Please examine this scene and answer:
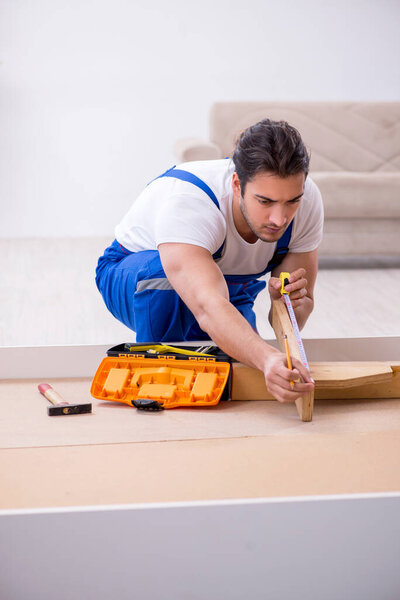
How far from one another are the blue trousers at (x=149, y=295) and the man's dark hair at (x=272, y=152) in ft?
1.38

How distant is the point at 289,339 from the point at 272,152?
16.3 inches

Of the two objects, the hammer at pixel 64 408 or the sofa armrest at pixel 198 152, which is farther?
the sofa armrest at pixel 198 152

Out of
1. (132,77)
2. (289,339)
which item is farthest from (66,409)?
(132,77)

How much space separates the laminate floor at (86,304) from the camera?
9.66 feet

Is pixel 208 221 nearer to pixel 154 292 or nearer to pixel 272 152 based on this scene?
pixel 272 152

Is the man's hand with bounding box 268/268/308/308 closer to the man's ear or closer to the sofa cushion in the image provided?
the man's ear

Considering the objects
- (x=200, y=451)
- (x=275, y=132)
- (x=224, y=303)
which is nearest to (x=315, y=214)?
(x=275, y=132)

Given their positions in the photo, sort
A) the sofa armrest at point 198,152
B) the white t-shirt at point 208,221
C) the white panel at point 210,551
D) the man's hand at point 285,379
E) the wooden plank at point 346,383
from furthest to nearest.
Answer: the sofa armrest at point 198,152, the white t-shirt at point 208,221, the wooden plank at point 346,383, the man's hand at point 285,379, the white panel at point 210,551

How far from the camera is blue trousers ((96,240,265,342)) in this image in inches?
73.7

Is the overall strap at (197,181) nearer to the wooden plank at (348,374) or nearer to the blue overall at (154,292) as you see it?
the blue overall at (154,292)

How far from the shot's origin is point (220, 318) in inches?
56.5

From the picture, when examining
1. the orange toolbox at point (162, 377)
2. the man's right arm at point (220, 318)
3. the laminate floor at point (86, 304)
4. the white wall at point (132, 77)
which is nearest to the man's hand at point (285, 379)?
the man's right arm at point (220, 318)

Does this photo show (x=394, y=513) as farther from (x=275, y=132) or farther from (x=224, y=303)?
(x=275, y=132)

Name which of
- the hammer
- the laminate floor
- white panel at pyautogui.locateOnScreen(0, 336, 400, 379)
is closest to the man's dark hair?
white panel at pyautogui.locateOnScreen(0, 336, 400, 379)
